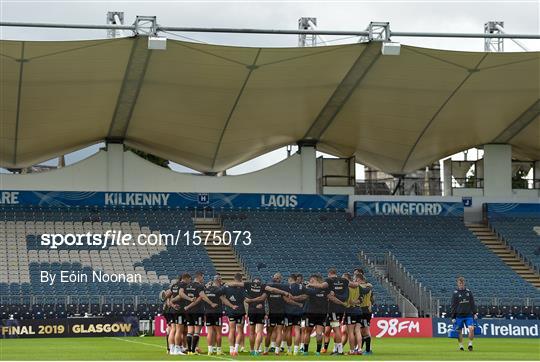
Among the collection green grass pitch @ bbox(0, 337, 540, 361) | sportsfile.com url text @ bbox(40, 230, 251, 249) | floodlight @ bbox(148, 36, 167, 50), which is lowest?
green grass pitch @ bbox(0, 337, 540, 361)

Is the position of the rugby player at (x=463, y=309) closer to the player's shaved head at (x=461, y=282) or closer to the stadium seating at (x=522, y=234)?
the player's shaved head at (x=461, y=282)

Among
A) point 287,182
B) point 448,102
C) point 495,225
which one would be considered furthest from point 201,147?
point 495,225

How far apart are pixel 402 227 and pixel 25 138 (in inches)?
756

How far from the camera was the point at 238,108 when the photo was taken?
47.7 meters

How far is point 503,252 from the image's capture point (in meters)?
55.2

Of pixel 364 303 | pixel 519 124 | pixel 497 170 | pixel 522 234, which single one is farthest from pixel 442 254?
pixel 364 303

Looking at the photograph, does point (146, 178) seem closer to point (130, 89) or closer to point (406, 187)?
point (130, 89)

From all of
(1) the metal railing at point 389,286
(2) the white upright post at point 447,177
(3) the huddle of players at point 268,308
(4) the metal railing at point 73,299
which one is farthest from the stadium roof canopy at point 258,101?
(3) the huddle of players at point 268,308

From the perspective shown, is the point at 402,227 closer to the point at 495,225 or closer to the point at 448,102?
the point at 495,225

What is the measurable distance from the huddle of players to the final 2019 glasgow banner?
26.3m

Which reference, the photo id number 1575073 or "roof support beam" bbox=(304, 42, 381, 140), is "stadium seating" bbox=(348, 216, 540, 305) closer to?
the photo id number 1575073

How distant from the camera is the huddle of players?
26.3 meters

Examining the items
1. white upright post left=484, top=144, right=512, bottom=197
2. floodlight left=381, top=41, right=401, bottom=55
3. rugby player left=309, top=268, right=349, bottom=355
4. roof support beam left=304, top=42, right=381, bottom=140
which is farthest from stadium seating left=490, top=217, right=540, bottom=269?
rugby player left=309, top=268, right=349, bottom=355

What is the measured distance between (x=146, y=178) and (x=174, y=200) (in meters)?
1.72
